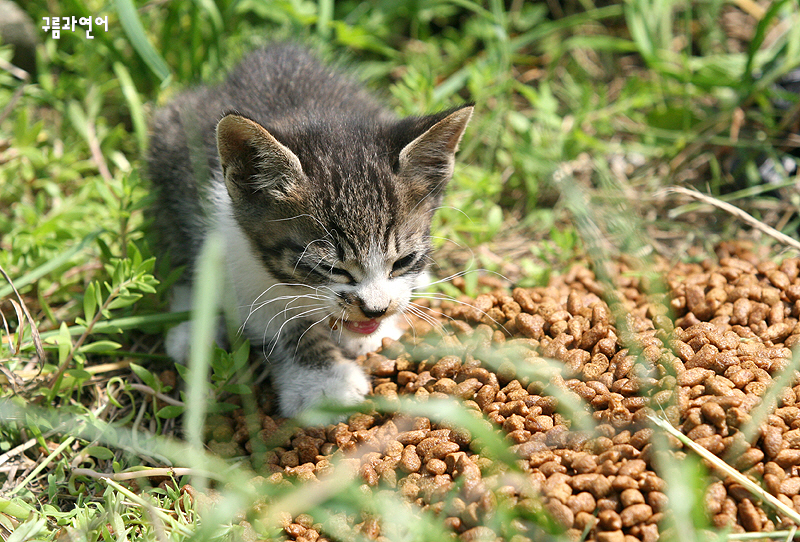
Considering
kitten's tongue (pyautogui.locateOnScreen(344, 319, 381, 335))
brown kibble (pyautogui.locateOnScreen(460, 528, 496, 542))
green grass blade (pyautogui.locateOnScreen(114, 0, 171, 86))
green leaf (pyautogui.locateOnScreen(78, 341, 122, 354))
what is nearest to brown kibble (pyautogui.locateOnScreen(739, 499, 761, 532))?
brown kibble (pyautogui.locateOnScreen(460, 528, 496, 542))

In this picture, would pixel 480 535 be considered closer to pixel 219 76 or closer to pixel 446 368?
pixel 446 368

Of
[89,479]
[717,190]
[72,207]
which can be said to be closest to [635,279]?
[717,190]

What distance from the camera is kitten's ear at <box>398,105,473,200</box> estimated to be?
8.23 ft

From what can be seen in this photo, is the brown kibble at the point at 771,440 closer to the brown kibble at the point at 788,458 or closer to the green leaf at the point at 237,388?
the brown kibble at the point at 788,458

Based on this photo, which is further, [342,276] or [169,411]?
[169,411]

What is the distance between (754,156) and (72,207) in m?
3.92

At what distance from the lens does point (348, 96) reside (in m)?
3.37

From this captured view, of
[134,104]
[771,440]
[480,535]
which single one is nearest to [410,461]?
[480,535]

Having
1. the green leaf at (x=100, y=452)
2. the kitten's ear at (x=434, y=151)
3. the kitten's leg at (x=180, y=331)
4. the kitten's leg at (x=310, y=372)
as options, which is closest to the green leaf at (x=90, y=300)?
the kitten's leg at (x=180, y=331)

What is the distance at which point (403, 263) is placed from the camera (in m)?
2.67

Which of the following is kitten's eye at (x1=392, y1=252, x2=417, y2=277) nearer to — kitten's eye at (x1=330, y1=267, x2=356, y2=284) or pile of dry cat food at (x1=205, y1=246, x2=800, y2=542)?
kitten's eye at (x1=330, y1=267, x2=356, y2=284)

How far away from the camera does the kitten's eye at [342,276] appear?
8.29 ft

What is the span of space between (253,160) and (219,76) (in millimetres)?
1389

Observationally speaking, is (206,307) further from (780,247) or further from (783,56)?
(783,56)
